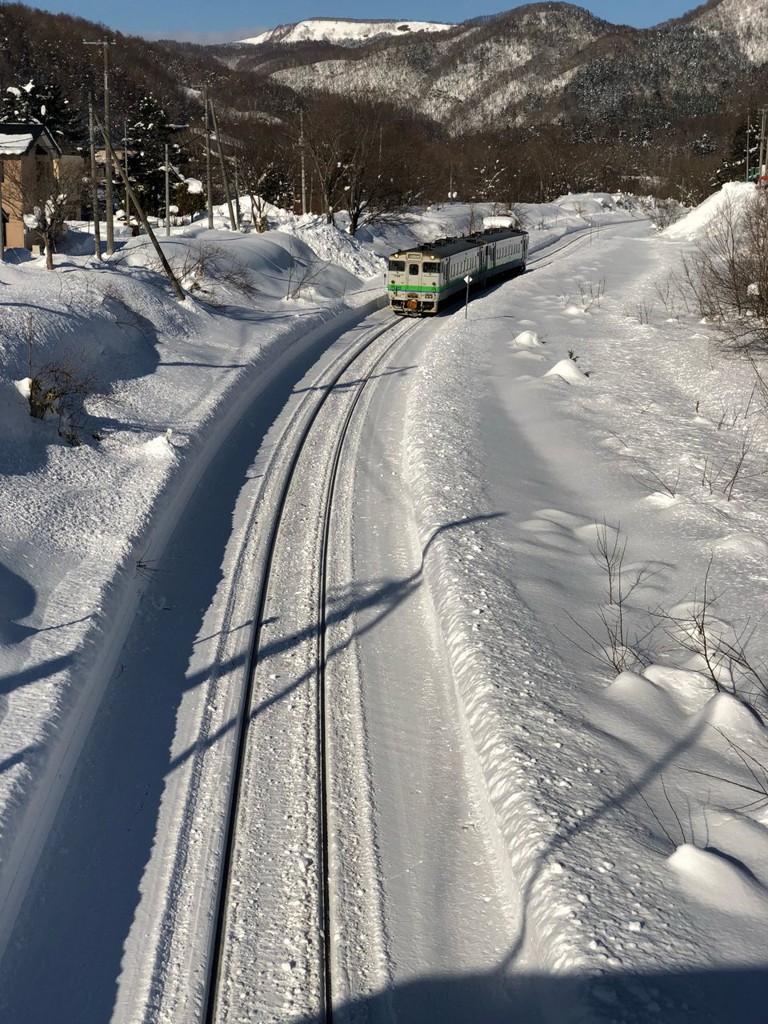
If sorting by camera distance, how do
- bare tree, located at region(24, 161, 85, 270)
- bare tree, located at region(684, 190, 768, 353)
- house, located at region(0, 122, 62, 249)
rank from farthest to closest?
1. house, located at region(0, 122, 62, 249)
2. bare tree, located at region(24, 161, 85, 270)
3. bare tree, located at region(684, 190, 768, 353)

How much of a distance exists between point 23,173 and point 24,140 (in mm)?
5493

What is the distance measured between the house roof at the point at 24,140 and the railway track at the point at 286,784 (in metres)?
40.6

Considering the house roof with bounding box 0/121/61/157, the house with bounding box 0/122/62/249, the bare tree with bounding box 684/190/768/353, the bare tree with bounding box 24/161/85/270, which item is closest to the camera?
the bare tree with bounding box 684/190/768/353

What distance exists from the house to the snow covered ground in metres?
21.4

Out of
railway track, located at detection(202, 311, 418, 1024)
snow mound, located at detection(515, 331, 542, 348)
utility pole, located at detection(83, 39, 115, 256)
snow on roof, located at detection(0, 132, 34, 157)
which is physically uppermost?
snow on roof, located at detection(0, 132, 34, 157)

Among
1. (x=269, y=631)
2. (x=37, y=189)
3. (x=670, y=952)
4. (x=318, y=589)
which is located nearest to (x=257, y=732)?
(x=269, y=631)

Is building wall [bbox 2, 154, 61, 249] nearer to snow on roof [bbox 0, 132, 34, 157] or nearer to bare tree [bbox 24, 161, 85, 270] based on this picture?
bare tree [bbox 24, 161, 85, 270]

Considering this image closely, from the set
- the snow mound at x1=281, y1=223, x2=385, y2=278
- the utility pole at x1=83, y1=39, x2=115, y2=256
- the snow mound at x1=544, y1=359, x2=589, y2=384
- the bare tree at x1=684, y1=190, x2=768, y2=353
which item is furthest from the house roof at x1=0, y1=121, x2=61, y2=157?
the bare tree at x1=684, y1=190, x2=768, y2=353

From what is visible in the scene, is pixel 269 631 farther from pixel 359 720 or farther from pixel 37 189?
pixel 37 189

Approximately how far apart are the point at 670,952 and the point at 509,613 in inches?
205

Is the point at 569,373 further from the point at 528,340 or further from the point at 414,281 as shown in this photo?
the point at 414,281

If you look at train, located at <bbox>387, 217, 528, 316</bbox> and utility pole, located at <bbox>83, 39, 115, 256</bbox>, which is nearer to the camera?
utility pole, located at <bbox>83, 39, 115, 256</bbox>

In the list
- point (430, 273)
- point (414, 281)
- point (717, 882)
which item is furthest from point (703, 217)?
point (717, 882)

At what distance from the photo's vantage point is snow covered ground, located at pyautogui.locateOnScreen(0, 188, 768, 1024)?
21.7 feet
